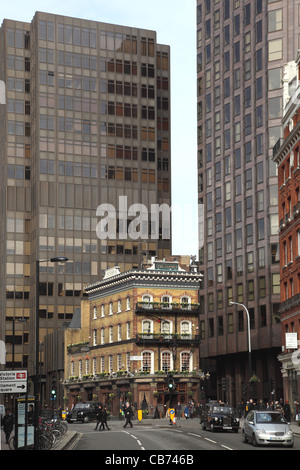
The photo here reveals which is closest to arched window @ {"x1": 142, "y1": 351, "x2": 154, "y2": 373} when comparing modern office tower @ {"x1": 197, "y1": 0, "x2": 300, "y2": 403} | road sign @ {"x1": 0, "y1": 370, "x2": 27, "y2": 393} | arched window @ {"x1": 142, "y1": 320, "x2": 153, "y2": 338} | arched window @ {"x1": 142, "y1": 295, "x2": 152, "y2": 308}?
arched window @ {"x1": 142, "y1": 320, "x2": 153, "y2": 338}

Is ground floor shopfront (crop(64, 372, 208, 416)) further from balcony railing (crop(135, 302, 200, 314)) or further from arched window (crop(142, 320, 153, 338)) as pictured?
balcony railing (crop(135, 302, 200, 314))

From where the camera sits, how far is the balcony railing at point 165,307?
9850 cm

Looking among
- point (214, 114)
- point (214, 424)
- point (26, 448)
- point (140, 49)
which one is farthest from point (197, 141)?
point (26, 448)

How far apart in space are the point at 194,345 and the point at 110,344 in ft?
34.2

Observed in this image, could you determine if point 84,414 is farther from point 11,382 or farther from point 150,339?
point 11,382

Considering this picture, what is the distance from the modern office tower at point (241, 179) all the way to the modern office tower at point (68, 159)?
3484 centimetres

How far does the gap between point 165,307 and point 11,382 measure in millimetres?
71311

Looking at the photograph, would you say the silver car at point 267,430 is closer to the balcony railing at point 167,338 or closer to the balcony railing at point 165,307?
the balcony railing at point 167,338

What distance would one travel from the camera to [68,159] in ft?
486

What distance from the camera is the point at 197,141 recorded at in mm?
117625

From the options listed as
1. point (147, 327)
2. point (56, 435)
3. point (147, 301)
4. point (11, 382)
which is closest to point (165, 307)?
point (147, 301)

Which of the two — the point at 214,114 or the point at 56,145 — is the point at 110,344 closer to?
the point at 214,114

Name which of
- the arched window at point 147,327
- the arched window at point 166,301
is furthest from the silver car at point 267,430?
the arched window at point 166,301

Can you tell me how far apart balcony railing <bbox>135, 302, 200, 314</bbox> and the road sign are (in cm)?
6916
